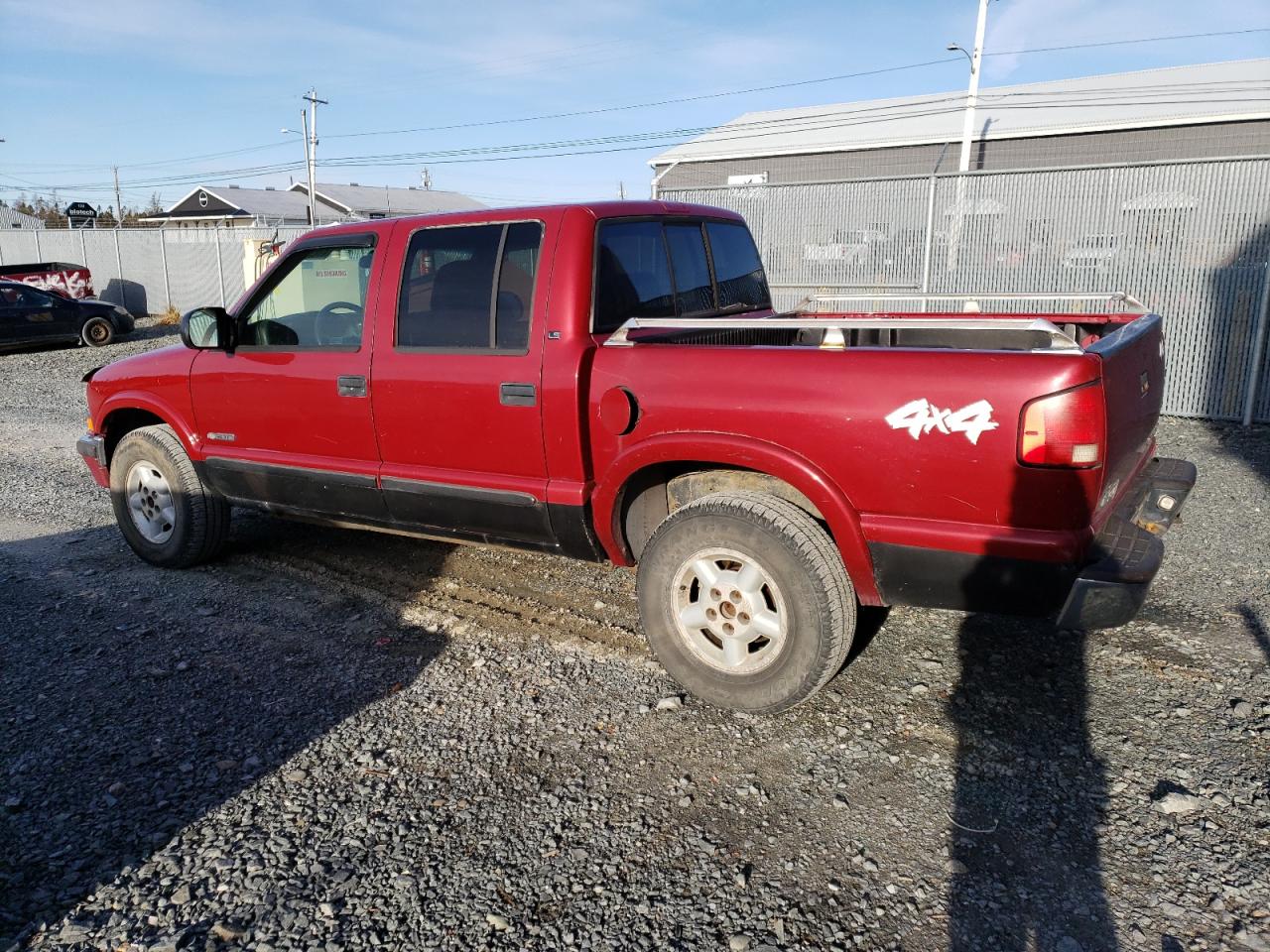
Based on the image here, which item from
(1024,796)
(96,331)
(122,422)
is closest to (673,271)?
(1024,796)

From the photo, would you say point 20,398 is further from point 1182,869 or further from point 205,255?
point 1182,869

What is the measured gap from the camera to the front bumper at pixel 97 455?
228 inches

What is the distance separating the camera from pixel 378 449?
15.0ft

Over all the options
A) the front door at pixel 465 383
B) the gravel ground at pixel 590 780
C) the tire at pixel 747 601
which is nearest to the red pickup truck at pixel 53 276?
the gravel ground at pixel 590 780

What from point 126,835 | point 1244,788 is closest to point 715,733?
point 1244,788

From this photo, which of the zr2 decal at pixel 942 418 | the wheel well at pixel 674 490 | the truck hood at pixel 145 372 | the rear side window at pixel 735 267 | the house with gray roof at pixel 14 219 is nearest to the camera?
the zr2 decal at pixel 942 418

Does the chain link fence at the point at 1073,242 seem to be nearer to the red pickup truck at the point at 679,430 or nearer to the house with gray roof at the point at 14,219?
the red pickup truck at the point at 679,430

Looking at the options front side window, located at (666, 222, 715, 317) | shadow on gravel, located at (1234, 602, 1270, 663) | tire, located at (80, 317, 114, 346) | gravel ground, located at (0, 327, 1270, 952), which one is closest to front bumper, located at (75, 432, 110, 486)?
gravel ground, located at (0, 327, 1270, 952)

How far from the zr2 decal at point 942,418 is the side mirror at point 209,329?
3.58 metres

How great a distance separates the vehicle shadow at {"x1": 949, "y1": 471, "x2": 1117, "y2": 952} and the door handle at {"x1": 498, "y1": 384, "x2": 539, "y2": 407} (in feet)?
6.18

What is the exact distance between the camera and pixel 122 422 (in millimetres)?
5812

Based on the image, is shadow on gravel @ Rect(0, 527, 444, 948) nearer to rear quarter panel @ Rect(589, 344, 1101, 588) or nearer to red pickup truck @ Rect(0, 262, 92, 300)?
rear quarter panel @ Rect(589, 344, 1101, 588)

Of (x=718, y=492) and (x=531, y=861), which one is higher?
(x=718, y=492)

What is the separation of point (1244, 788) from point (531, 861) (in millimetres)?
2335
